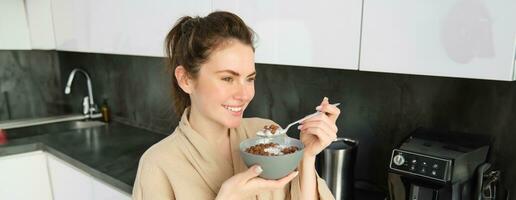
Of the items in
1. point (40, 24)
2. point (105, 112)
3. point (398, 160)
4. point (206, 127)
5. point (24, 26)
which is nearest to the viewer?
point (398, 160)

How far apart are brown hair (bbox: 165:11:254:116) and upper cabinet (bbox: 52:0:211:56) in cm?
34

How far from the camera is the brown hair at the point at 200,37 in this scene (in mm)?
875

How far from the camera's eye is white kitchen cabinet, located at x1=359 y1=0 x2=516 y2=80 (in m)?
0.74

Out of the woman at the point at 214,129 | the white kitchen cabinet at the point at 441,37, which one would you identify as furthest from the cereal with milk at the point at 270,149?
the white kitchen cabinet at the point at 441,37

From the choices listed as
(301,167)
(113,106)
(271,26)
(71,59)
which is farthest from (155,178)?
(71,59)

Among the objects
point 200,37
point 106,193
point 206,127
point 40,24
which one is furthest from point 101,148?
point 200,37

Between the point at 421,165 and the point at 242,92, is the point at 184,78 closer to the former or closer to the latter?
the point at 242,92

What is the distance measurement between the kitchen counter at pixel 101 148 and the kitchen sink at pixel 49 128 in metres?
0.10

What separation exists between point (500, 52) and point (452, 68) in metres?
0.09

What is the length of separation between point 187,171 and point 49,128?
70.1 inches

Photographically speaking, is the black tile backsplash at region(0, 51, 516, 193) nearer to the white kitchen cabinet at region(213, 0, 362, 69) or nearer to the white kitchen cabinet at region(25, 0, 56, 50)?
the white kitchen cabinet at region(213, 0, 362, 69)

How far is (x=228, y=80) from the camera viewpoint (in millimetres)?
863

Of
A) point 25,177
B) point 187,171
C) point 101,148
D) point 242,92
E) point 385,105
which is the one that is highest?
point 242,92

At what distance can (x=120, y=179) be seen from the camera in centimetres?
148
